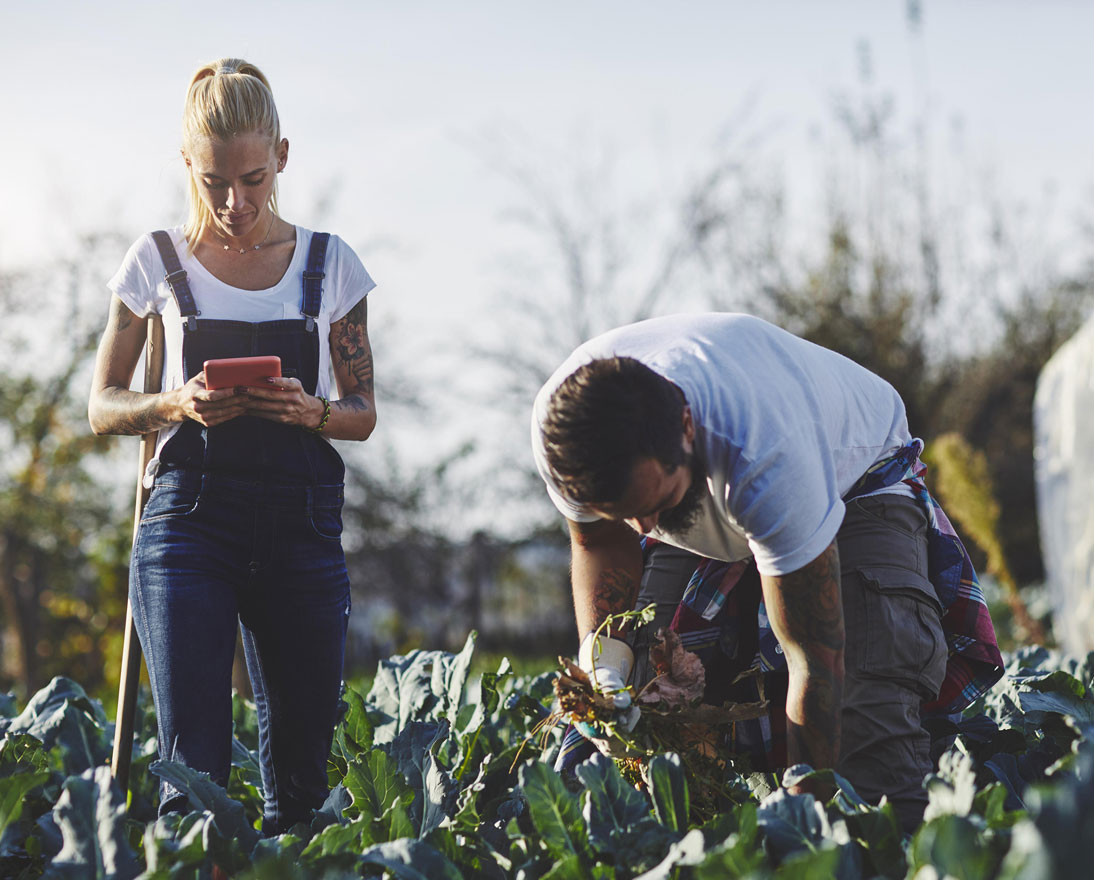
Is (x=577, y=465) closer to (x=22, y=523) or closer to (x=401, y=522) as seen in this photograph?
(x=22, y=523)

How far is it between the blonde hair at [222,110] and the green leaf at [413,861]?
1.41 m

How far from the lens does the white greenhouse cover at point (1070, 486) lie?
6996 mm

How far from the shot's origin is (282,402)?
2303mm

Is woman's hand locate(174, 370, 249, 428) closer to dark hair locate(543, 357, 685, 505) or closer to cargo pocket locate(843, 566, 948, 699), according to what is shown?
dark hair locate(543, 357, 685, 505)

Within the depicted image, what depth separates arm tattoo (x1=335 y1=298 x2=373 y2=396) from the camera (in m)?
2.59

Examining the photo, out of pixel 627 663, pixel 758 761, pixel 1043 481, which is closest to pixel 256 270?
pixel 627 663

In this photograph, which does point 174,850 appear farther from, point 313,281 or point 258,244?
point 258,244

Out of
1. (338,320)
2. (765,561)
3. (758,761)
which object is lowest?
(758,761)

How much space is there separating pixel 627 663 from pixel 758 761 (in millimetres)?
396

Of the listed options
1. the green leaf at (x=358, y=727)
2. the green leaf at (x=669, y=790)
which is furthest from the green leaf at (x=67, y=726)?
the green leaf at (x=669, y=790)

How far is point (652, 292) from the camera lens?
13398 millimetres

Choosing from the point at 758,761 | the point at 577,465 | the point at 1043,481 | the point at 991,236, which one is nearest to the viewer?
the point at 577,465

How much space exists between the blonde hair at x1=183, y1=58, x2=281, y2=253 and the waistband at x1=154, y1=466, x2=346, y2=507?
522mm

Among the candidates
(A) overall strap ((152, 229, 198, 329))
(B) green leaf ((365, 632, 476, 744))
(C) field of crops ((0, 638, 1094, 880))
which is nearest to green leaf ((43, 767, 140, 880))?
(C) field of crops ((0, 638, 1094, 880))
